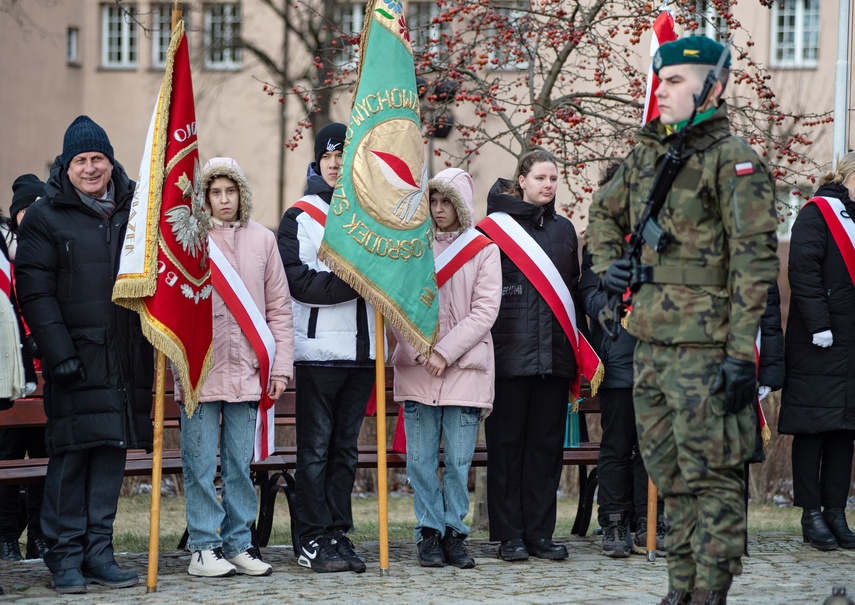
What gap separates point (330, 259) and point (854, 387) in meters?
3.43

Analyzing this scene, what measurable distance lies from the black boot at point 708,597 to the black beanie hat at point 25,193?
5.59 meters

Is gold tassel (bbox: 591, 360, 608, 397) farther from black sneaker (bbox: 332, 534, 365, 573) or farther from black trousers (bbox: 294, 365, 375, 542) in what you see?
black sneaker (bbox: 332, 534, 365, 573)

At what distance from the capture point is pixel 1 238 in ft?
24.9

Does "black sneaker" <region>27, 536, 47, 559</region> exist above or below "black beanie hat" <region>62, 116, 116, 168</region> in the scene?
below

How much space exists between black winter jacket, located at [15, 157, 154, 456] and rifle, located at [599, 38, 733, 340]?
8.73 ft

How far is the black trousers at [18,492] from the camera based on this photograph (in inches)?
337

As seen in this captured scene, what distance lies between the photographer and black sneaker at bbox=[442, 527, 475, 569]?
7.78m

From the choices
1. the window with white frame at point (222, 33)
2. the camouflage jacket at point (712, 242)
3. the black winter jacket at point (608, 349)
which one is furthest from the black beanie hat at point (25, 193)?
the window with white frame at point (222, 33)

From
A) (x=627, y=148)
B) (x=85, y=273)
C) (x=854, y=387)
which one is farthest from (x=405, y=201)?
(x=627, y=148)

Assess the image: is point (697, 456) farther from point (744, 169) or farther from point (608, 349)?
point (608, 349)

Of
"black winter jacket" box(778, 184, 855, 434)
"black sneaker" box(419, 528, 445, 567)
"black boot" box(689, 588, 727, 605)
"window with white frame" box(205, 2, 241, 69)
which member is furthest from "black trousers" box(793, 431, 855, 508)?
"window with white frame" box(205, 2, 241, 69)

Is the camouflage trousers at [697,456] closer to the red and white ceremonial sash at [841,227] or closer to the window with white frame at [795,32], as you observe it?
the red and white ceremonial sash at [841,227]

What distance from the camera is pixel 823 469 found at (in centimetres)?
891

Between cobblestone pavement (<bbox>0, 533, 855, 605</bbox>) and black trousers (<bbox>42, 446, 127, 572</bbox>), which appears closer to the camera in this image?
cobblestone pavement (<bbox>0, 533, 855, 605</bbox>)
